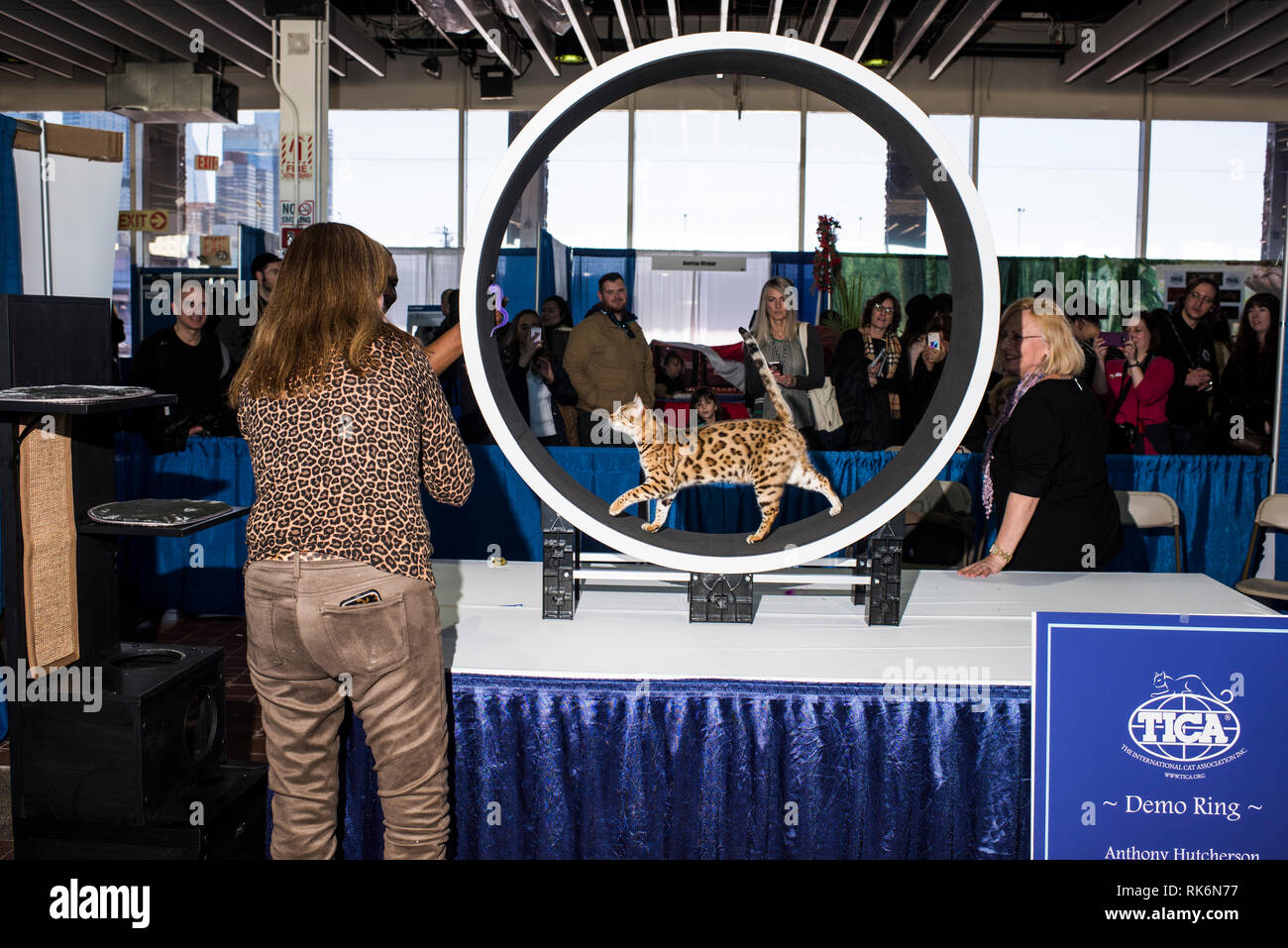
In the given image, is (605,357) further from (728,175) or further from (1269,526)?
(728,175)

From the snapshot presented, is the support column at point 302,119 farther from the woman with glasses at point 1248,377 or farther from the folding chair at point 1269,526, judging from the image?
the woman with glasses at point 1248,377

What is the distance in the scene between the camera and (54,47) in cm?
1025

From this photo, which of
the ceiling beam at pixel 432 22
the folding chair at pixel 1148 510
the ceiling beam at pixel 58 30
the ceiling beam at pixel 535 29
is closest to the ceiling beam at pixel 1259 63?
the ceiling beam at pixel 535 29

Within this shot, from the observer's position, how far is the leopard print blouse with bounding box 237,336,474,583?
6.32 ft

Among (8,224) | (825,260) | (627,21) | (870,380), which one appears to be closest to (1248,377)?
(870,380)

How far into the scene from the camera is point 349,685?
202 centimetres


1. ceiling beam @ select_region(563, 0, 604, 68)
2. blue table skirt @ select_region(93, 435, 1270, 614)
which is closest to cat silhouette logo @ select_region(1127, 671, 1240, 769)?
blue table skirt @ select_region(93, 435, 1270, 614)

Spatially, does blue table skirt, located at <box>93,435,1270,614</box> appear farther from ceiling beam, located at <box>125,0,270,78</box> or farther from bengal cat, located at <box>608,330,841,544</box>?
ceiling beam, located at <box>125,0,270,78</box>

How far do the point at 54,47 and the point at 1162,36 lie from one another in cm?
1068

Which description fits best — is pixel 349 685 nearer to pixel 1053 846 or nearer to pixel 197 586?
pixel 1053 846

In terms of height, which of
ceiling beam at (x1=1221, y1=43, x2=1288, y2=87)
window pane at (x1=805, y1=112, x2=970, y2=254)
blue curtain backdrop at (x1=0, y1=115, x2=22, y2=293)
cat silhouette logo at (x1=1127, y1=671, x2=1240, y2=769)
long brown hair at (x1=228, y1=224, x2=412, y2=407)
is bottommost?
cat silhouette logo at (x1=1127, y1=671, x2=1240, y2=769)

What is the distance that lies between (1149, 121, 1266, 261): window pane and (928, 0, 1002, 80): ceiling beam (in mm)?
2778
